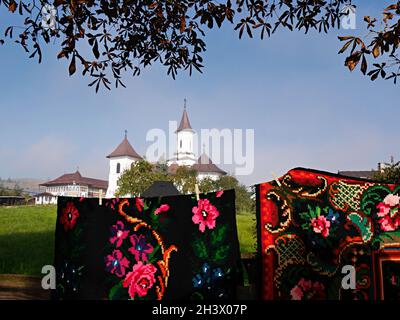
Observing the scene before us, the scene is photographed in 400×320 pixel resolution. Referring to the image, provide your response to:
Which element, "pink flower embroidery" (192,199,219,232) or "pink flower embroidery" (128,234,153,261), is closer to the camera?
"pink flower embroidery" (192,199,219,232)

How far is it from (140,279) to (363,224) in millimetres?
2486

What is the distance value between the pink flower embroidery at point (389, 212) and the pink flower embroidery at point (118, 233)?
2804 millimetres

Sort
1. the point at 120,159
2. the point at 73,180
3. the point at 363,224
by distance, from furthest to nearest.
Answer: the point at 73,180
the point at 120,159
the point at 363,224

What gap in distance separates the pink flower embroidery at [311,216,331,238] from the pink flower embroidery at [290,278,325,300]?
486 mm

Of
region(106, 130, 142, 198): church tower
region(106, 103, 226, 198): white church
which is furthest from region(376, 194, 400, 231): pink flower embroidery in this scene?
region(106, 130, 142, 198): church tower

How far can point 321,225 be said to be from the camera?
4023 millimetres

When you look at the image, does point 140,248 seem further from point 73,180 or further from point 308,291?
point 73,180

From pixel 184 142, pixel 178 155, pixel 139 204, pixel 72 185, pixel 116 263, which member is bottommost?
pixel 116 263

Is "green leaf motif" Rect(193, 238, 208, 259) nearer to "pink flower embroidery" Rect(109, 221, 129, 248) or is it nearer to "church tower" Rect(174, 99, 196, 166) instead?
"pink flower embroidery" Rect(109, 221, 129, 248)

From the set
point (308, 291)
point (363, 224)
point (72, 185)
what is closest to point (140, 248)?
point (308, 291)

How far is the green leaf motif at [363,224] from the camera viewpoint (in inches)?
157

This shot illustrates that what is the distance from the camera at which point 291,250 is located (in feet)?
13.1

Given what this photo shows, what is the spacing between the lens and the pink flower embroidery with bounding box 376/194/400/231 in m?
3.99
